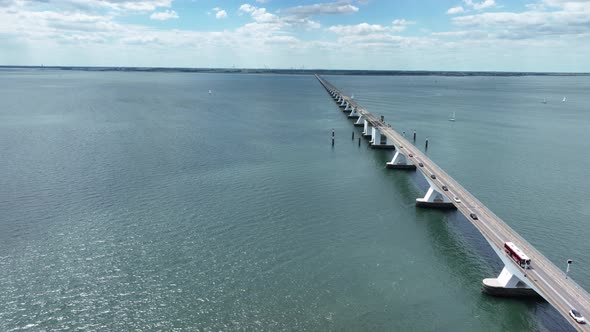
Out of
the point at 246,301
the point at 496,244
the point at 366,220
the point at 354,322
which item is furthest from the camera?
the point at 366,220

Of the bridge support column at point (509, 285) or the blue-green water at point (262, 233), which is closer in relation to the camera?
the blue-green water at point (262, 233)

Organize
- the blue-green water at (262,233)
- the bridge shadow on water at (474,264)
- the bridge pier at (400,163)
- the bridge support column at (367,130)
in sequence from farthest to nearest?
1. the bridge support column at (367,130)
2. the bridge pier at (400,163)
3. the blue-green water at (262,233)
4. the bridge shadow on water at (474,264)

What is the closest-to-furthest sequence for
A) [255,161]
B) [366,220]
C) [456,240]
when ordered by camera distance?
1. [456,240]
2. [366,220]
3. [255,161]

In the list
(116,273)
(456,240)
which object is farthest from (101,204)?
(456,240)

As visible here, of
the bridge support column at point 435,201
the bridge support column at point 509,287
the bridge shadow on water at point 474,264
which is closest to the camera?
the bridge shadow on water at point 474,264

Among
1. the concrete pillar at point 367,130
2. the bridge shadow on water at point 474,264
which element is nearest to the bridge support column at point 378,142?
the concrete pillar at point 367,130

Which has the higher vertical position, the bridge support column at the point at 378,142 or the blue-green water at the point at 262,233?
the bridge support column at the point at 378,142

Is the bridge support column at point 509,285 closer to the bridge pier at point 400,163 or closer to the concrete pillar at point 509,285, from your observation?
the concrete pillar at point 509,285

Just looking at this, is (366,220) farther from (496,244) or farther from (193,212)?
(193,212)
